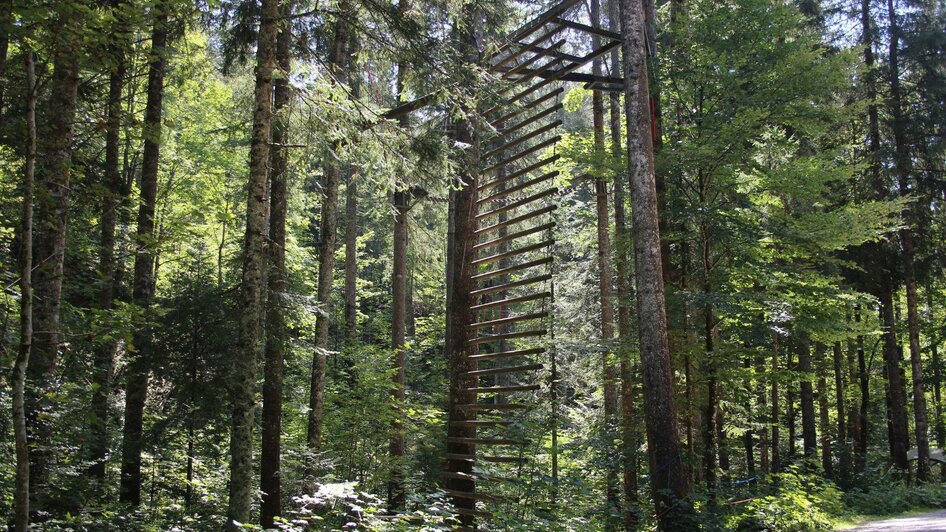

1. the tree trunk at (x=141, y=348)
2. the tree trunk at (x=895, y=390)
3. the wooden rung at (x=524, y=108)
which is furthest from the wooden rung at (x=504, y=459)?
the tree trunk at (x=895, y=390)

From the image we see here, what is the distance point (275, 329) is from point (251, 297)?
3138 millimetres

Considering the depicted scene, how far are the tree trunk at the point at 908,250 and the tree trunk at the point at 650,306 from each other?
1210 centimetres

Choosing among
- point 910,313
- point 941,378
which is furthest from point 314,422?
point 941,378

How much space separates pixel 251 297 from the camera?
665 cm

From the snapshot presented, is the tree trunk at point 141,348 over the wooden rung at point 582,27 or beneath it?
beneath

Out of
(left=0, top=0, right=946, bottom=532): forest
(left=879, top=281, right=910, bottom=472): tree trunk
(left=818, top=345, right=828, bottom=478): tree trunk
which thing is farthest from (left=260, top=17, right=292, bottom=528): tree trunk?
(left=879, top=281, right=910, bottom=472): tree trunk

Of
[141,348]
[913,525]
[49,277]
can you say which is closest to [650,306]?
[913,525]

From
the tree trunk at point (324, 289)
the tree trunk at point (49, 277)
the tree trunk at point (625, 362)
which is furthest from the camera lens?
the tree trunk at point (324, 289)

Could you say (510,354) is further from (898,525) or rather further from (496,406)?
(898,525)

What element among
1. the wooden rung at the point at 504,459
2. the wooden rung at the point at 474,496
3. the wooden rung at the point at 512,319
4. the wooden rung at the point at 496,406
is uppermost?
the wooden rung at the point at 512,319

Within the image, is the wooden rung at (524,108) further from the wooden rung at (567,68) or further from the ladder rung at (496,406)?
the ladder rung at (496,406)

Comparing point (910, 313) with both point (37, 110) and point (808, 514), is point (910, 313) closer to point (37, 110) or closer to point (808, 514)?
point (808, 514)

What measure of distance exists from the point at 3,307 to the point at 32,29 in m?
2.91

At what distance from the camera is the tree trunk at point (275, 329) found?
873cm
